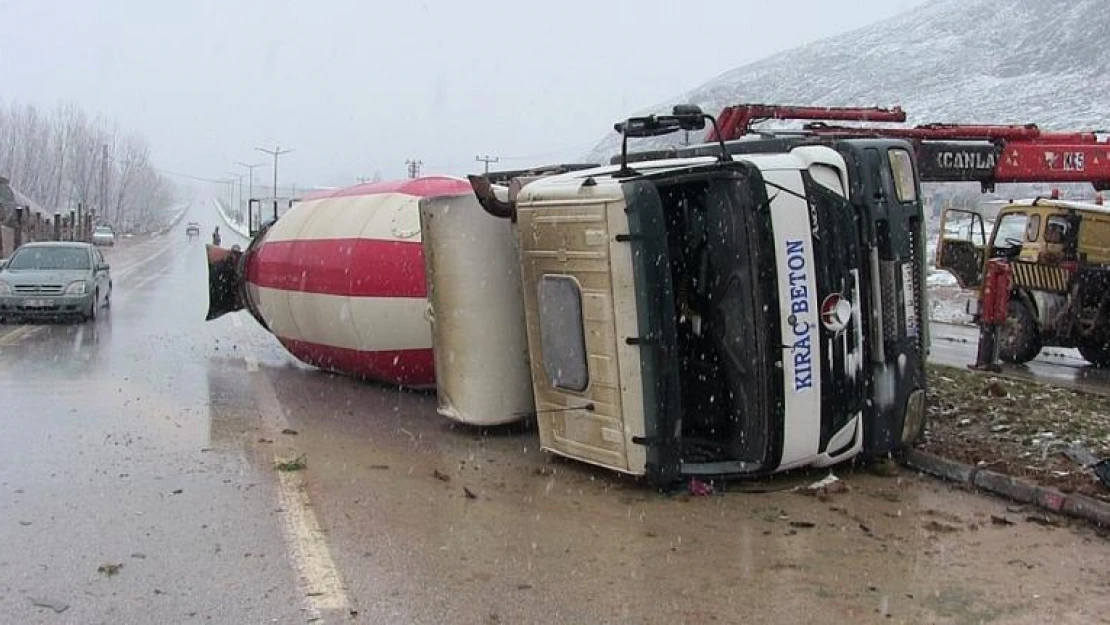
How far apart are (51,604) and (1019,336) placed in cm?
1320

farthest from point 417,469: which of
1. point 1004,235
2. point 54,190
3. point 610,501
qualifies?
point 54,190

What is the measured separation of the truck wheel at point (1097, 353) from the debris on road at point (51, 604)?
1369 centimetres

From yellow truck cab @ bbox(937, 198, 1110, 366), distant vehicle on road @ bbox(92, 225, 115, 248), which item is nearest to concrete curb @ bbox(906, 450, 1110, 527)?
yellow truck cab @ bbox(937, 198, 1110, 366)

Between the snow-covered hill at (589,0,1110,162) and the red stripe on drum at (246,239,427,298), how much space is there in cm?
8033

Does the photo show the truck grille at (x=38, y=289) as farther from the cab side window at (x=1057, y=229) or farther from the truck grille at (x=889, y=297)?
the cab side window at (x=1057, y=229)

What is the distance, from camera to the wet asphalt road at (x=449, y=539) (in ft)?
15.9

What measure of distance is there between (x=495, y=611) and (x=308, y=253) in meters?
7.49

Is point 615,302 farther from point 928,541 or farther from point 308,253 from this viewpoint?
point 308,253

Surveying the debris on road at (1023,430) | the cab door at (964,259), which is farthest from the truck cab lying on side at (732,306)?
the cab door at (964,259)

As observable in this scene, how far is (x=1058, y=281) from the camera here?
14.1m

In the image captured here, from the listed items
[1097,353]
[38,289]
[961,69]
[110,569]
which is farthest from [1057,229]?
[961,69]

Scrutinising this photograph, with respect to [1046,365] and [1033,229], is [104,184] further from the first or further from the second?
[1033,229]

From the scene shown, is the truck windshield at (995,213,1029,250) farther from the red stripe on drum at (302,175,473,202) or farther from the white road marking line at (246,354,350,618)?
the white road marking line at (246,354,350,618)

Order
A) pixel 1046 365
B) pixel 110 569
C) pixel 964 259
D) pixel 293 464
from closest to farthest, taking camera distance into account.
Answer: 1. pixel 110 569
2. pixel 293 464
3. pixel 1046 365
4. pixel 964 259
